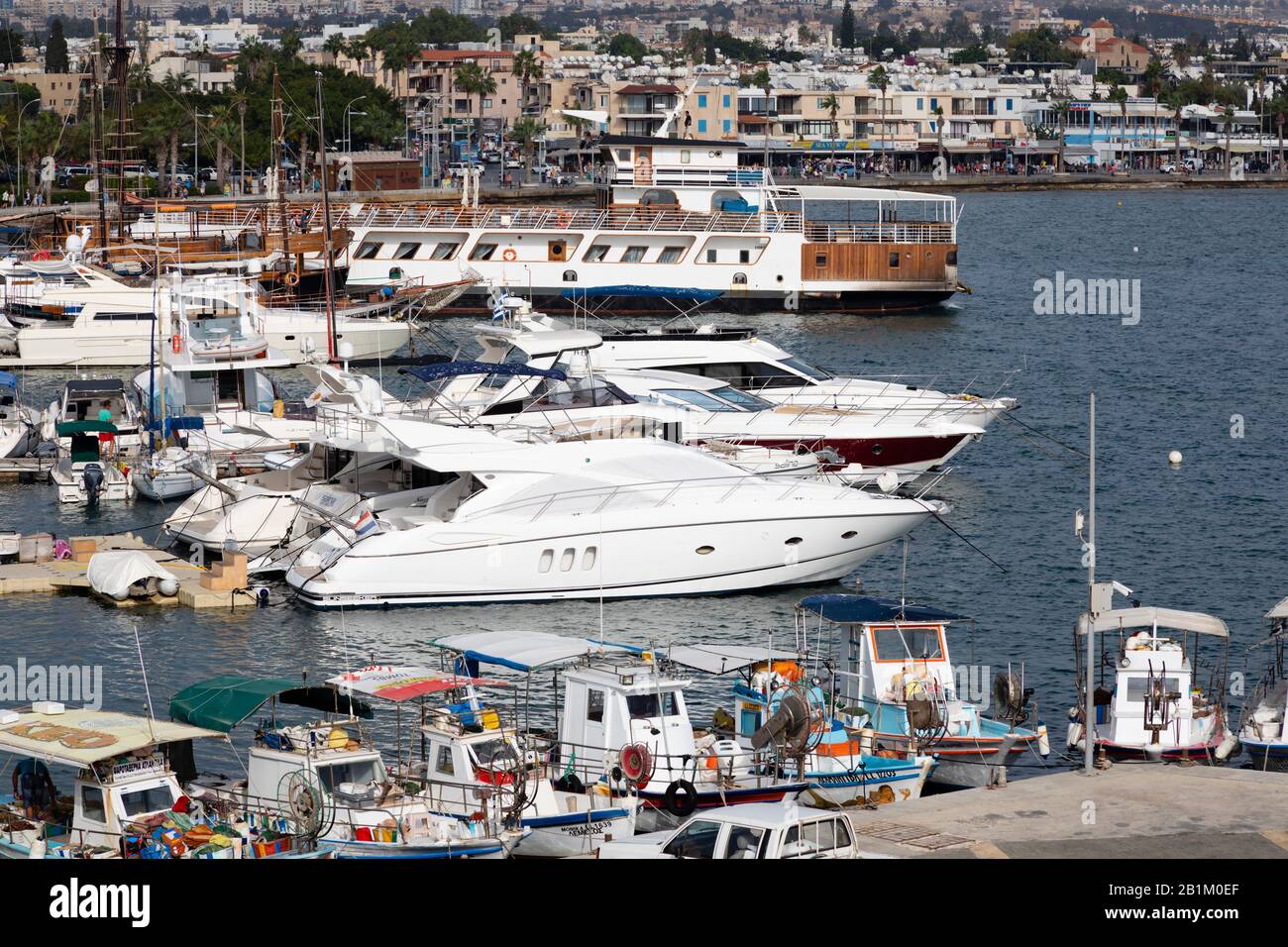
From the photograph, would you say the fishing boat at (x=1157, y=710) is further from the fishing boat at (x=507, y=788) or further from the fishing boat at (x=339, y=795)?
the fishing boat at (x=339, y=795)

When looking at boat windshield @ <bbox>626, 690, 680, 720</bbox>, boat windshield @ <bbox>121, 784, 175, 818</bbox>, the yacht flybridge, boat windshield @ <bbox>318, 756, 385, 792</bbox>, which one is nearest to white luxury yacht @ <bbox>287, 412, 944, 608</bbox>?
boat windshield @ <bbox>626, 690, 680, 720</bbox>

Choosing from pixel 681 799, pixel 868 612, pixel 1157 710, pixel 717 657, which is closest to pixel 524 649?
pixel 717 657

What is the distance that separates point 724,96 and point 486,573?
128336mm

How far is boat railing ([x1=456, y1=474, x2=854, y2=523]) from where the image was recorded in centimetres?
3491

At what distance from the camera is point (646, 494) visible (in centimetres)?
3528

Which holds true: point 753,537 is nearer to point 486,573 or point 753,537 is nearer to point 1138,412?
point 486,573

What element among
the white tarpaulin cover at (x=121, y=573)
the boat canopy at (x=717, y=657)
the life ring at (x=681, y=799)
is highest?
the boat canopy at (x=717, y=657)

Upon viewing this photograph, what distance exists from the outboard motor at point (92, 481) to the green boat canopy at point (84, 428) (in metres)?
2.72

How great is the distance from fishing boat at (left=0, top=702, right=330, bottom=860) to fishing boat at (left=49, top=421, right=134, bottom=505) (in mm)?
23800

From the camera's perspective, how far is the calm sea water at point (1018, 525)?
32.1m

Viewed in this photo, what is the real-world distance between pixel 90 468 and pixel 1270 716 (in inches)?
1107

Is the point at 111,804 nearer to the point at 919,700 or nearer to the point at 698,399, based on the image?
the point at 919,700

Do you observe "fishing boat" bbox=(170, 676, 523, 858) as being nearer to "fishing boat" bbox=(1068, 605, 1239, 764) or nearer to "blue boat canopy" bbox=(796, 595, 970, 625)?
"blue boat canopy" bbox=(796, 595, 970, 625)

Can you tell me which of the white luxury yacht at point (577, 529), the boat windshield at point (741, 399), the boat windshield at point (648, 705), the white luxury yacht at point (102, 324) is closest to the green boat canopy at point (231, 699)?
the boat windshield at point (648, 705)
